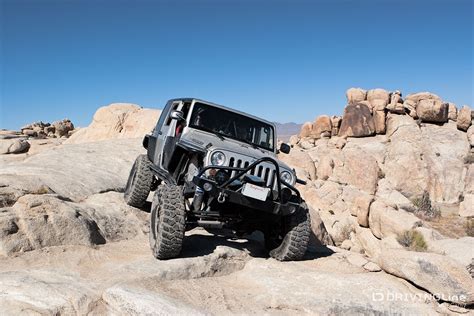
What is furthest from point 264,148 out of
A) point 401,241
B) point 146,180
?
point 401,241

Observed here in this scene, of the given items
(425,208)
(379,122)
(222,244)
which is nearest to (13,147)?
(222,244)

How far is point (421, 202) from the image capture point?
23.4 m

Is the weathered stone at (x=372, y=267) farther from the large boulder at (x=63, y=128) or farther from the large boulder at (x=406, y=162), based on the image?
the large boulder at (x=63, y=128)

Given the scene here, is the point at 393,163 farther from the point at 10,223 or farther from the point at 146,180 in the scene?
the point at 10,223

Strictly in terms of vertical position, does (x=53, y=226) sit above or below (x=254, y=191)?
below

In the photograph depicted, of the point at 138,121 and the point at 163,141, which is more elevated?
the point at 138,121

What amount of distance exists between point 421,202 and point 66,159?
19652 millimetres

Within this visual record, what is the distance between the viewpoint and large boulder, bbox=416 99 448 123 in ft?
92.6

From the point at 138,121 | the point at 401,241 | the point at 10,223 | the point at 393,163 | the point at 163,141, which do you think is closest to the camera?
the point at 10,223

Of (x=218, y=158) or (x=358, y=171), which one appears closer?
(x=218, y=158)

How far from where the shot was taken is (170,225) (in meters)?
5.32

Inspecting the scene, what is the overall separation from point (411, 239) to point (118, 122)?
16.9m

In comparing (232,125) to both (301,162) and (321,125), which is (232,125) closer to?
(301,162)

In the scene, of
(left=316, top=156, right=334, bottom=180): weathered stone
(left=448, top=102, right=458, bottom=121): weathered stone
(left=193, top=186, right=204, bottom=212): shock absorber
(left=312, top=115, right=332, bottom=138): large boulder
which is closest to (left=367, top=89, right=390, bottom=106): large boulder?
(left=312, top=115, right=332, bottom=138): large boulder
